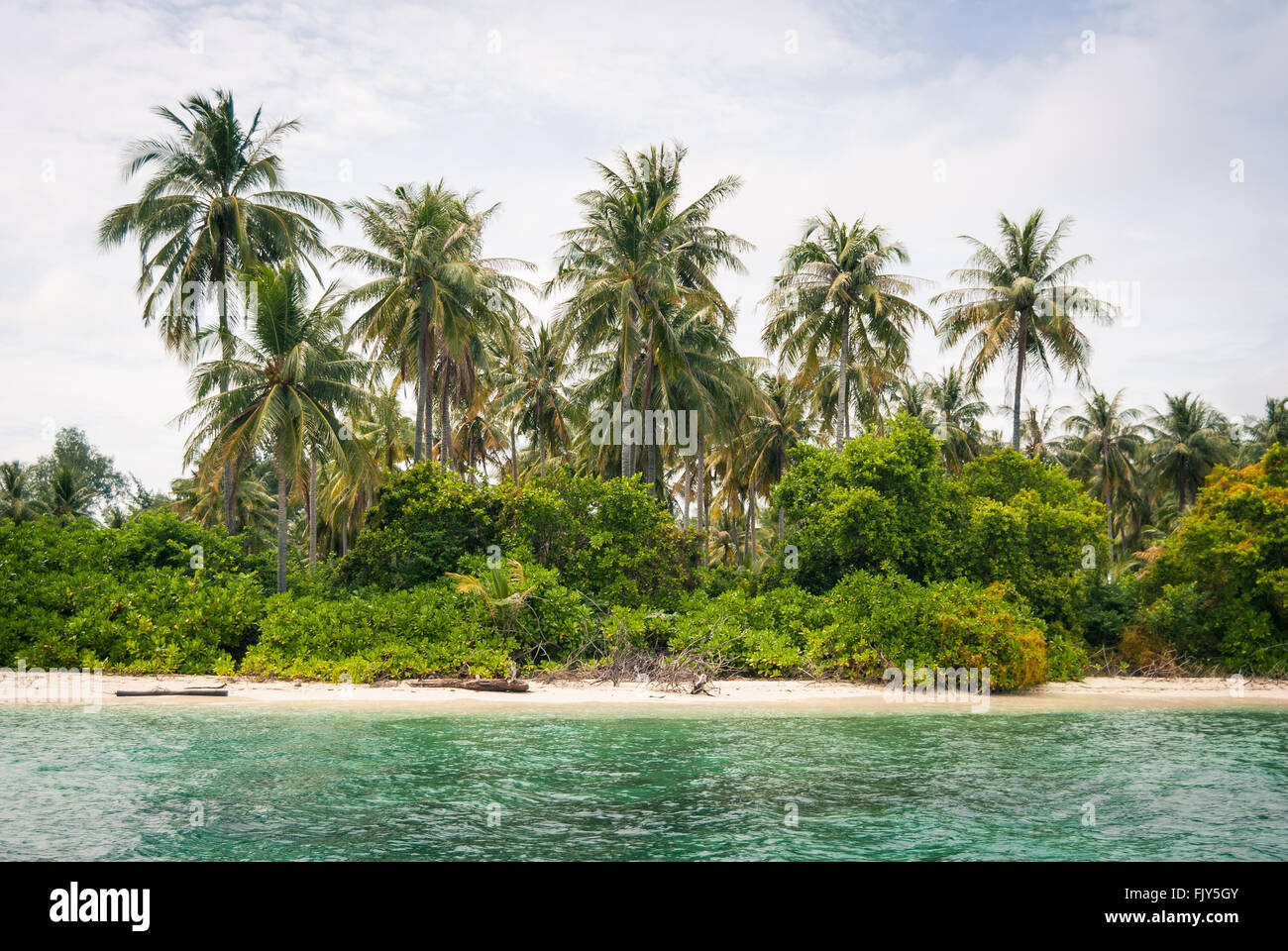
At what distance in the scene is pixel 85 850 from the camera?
24.7 feet

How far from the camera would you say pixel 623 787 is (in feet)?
33.2

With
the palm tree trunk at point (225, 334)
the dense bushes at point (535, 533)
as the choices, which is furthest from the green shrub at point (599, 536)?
the palm tree trunk at point (225, 334)

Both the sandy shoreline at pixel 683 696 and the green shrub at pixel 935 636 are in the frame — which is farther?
the green shrub at pixel 935 636

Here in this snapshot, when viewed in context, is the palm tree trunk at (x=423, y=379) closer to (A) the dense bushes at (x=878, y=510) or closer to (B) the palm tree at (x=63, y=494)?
(A) the dense bushes at (x=878, y=510)

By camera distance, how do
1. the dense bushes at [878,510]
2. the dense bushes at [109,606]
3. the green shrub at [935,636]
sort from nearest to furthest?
1. the dense bushes at [109,606]
2. the green shrub at [935,636]
3. the dense bushes at [878,510]

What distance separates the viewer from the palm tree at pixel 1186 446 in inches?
1689

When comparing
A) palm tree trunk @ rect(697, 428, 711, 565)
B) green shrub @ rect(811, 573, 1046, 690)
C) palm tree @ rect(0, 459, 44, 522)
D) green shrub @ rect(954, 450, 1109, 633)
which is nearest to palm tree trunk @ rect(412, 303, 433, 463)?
palm tree trunk @ rect(697, 428, 711, 565)

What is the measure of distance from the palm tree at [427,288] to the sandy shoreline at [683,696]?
390 inches

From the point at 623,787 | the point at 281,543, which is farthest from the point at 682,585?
the point at 623,787

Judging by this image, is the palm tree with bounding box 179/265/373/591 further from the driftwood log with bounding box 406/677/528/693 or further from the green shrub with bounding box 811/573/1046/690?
the green shrub with bounding box 811/573/1046/690

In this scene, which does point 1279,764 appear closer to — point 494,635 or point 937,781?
point 937,781

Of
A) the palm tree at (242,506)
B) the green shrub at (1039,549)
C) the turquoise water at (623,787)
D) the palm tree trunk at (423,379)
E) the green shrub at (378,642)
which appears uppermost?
the palm tree trunk at (423,379)
